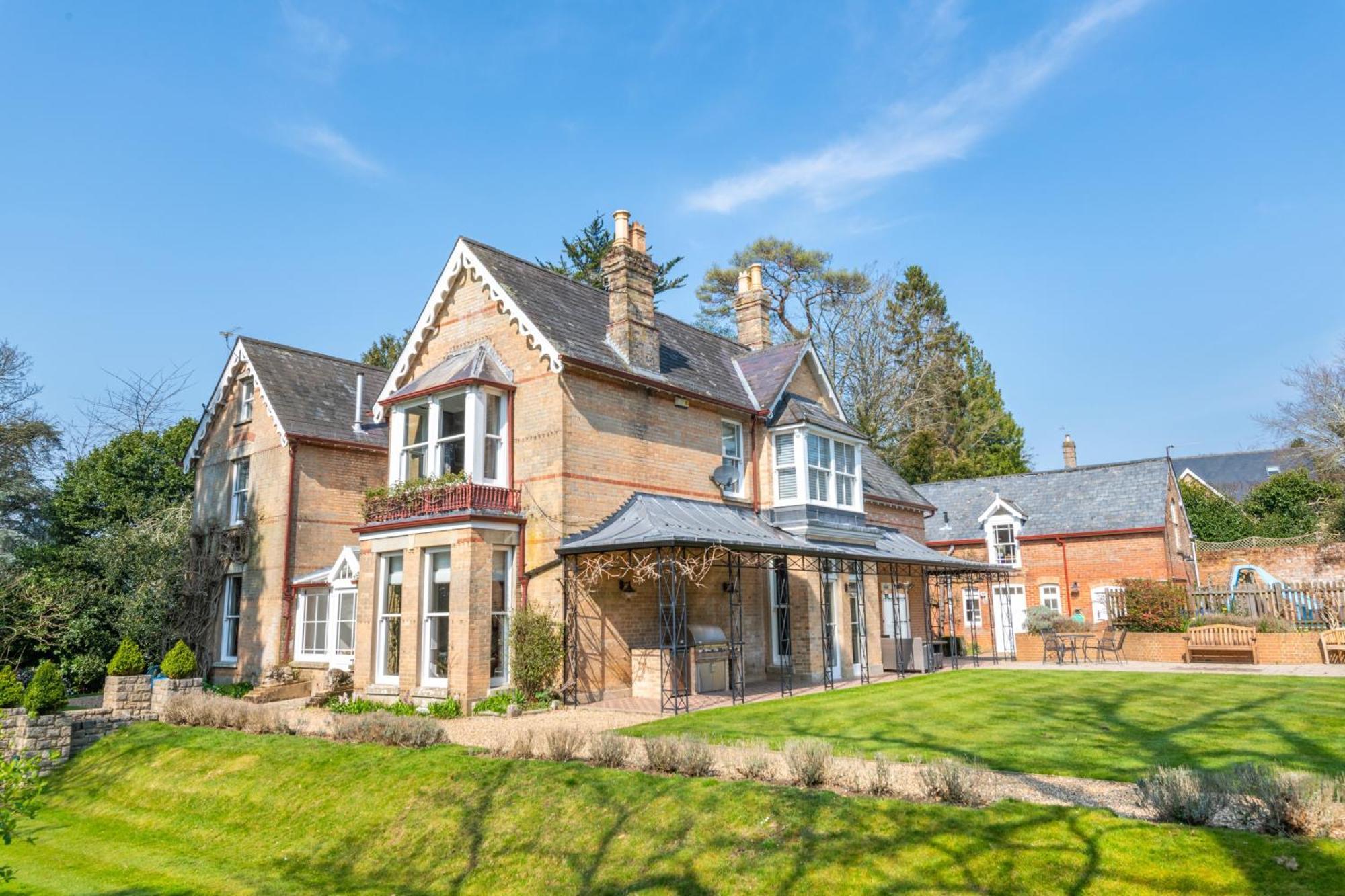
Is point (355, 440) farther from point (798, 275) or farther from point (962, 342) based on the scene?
point (962, 342)

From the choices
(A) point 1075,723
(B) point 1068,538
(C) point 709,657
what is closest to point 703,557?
(C) point 709,657

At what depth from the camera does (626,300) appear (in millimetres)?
19719

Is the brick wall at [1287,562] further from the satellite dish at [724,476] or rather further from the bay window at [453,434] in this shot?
the bay window at [453,434]

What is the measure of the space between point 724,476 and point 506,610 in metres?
6.72

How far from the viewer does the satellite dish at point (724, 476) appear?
21141 mm

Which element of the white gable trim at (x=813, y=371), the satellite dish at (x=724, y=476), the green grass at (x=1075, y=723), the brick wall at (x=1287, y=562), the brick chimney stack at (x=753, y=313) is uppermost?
the brick chimney stack at (x=753, y=313)

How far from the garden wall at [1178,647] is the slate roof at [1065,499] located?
8.40 meters

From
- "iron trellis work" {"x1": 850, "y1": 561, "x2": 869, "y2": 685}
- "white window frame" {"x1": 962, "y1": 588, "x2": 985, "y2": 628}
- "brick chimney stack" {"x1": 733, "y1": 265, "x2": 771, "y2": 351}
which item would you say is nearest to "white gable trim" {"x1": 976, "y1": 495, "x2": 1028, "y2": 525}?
"white window frame" {"x1": 962, "y1": 588, "x2": 985, "y2": 628}

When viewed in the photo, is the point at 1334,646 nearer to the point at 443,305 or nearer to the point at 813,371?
the point at 813,371

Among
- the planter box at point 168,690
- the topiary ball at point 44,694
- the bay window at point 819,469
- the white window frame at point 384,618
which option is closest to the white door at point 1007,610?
the bay window at point 819,469

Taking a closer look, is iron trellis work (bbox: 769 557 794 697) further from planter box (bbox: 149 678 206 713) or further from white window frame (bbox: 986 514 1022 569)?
white window frame (bbox: 986 514 1022 569)

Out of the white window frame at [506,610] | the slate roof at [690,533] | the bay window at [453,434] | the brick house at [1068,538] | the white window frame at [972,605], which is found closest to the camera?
the slate roof at [690,533]

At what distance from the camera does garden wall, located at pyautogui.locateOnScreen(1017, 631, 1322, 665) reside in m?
21.7

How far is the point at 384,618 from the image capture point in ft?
59.6
